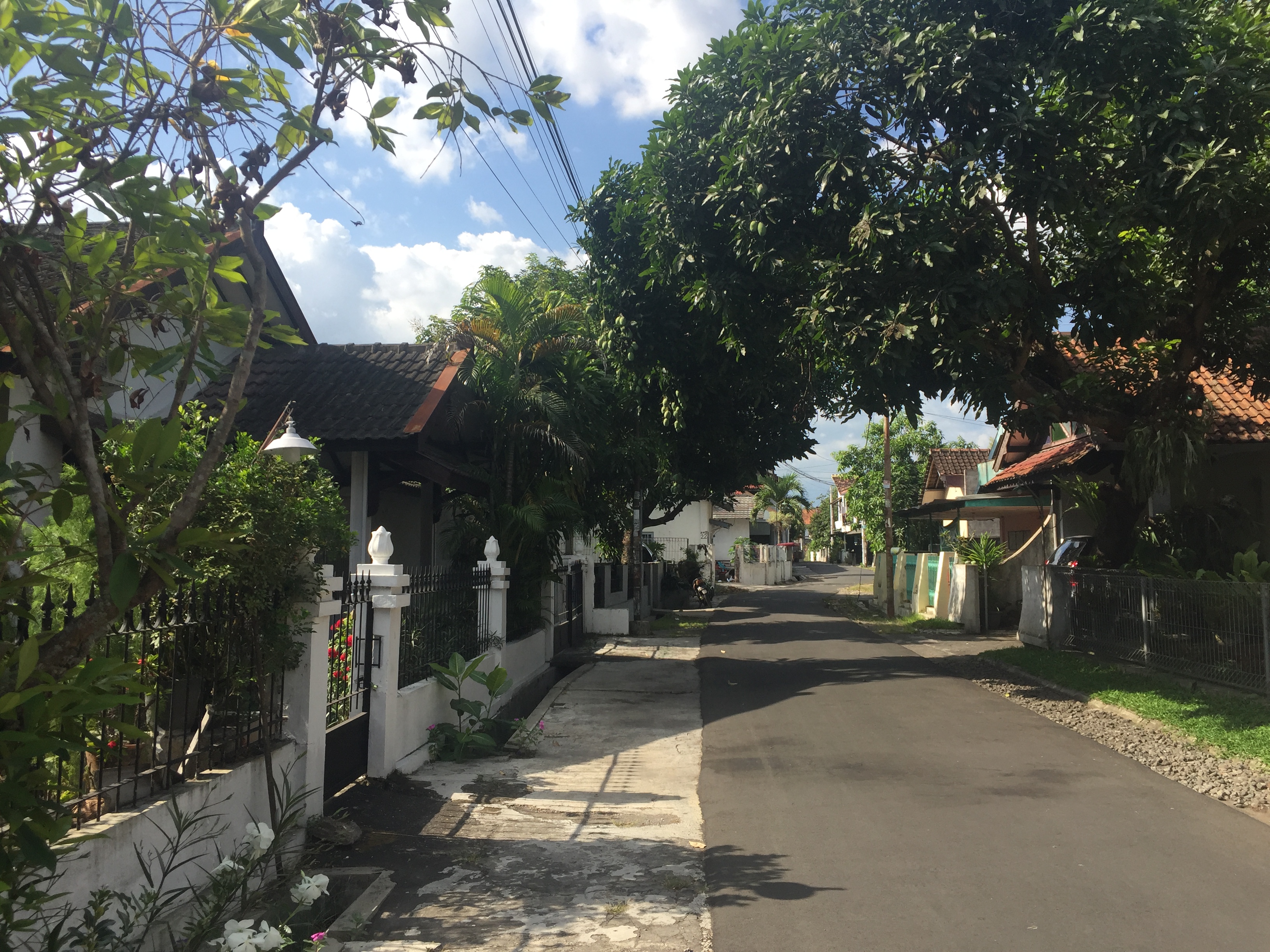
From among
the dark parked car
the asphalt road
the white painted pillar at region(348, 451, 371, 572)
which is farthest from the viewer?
the dark parked car

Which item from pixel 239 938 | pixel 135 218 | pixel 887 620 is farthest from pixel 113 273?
pixel 887 620

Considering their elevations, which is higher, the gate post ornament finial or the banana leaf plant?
the gate post ornament finial

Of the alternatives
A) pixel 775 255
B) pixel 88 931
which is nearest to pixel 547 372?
pixel 775 255

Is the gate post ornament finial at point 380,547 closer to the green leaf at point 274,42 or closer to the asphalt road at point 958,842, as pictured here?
the asphalt road at point 958,842

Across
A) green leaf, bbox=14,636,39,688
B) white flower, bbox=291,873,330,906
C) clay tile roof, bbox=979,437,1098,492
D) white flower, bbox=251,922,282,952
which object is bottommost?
white flower, bbox=291,873,330,906

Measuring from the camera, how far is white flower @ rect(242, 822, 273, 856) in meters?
4.35

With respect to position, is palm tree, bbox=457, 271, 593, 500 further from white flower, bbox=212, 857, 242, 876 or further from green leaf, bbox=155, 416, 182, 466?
green leaf, bbox=155, 416, 182, 466

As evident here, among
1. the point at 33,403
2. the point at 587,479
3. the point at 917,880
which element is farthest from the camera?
the point at 587,479

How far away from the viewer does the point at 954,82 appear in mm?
10641

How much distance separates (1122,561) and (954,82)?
306 inches

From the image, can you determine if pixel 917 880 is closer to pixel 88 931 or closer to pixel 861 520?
pixel 88 931

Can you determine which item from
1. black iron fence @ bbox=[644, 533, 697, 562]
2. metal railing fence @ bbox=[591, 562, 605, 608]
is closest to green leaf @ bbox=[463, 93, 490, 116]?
metal railing fence @ bbox=[591, 562, 605, 608]

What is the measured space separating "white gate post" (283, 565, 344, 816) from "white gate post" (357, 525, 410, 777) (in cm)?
134

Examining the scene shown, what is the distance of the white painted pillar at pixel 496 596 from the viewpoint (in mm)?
11852
